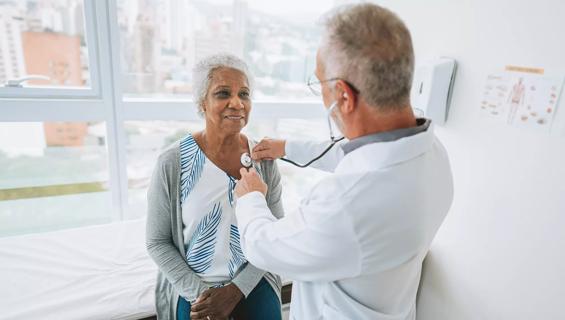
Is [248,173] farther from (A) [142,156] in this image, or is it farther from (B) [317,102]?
(B) [317,102]

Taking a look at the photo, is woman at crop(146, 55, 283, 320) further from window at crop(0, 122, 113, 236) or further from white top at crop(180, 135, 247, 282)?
window at crop(0, 122, 113, 236)

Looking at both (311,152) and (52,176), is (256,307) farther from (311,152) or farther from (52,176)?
(52,176)

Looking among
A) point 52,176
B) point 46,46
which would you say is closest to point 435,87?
point 46,46

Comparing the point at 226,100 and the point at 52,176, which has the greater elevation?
the point at 226,100

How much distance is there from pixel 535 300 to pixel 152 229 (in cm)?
135

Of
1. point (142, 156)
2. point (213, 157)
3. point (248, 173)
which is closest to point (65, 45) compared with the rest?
point (142, 156)

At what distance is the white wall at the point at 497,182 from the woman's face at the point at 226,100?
860 mm

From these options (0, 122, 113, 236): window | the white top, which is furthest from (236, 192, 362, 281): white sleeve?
(0, 122, 113, 236): window

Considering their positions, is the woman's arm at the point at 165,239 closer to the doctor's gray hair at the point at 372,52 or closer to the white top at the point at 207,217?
the white top at the point at 207,217

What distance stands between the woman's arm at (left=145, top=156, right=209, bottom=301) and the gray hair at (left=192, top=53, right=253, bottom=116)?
28 centimetres

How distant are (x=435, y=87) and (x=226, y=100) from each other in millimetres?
836

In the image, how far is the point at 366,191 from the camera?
704 mm

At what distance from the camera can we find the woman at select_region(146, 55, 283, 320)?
3.96ft

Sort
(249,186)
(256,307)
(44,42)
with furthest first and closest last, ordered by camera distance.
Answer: (44,42) < (256,307) < (249,186)
